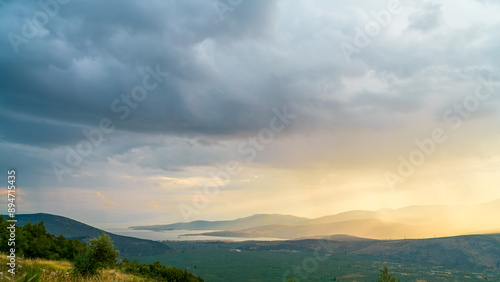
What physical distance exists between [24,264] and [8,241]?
10098mm

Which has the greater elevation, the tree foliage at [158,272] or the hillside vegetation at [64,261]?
the hillside vegetation at [64,261]

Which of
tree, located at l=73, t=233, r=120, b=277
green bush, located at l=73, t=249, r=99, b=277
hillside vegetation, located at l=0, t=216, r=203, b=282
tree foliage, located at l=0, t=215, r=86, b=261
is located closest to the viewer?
hillside vegetation, located at l=0, t=216, r=203, b=282

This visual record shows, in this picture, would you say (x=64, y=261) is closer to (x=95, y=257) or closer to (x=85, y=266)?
(x=95, y=257)

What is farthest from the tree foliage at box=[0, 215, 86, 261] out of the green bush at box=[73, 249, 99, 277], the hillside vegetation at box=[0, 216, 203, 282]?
the green bush at box=[73, 249, 99, 277]

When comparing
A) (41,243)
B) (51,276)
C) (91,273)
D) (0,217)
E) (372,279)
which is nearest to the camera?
(51,276)

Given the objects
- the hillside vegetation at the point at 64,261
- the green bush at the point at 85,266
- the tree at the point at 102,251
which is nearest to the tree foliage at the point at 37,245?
the hillside vegetation at the point at 64,261

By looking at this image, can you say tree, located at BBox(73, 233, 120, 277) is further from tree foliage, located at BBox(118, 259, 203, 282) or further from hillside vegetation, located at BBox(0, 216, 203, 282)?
tree foliage, located at BBox(118, 259, 203, 282)

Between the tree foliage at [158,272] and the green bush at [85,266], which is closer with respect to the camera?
the green bush at [85,266]

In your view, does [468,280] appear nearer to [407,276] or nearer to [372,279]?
[407,276]

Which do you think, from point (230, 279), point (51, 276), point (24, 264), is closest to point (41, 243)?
point (24, 264)

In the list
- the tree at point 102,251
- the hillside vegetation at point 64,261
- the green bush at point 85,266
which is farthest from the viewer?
the tree at point 102,251

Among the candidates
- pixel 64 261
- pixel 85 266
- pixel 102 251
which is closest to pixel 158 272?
pixel 64 261

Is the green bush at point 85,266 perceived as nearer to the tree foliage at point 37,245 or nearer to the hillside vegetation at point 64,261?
the hillside vegetation at point 64,261

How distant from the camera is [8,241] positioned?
2981 cm
